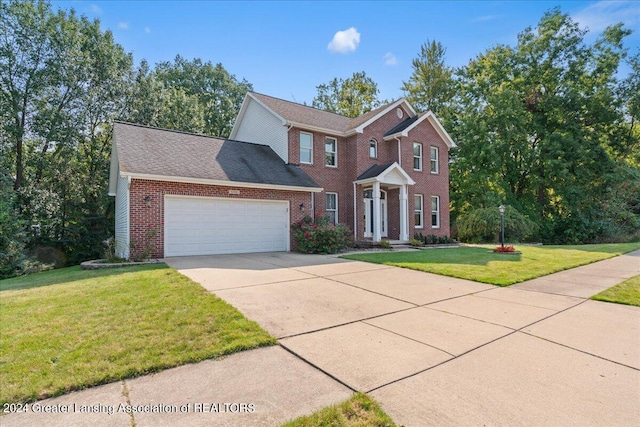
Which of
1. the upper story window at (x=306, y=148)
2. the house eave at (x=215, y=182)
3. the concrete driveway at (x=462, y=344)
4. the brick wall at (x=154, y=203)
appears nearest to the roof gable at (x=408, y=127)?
the upper story window at (x=306, y=148)

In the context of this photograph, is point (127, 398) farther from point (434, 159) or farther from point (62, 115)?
point (62, 115)

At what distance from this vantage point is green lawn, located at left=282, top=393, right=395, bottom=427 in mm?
2380

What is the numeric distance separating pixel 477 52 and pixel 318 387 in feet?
109

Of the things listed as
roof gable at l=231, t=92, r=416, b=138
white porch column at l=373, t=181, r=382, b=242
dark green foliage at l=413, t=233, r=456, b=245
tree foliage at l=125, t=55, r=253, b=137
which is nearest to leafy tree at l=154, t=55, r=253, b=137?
tree foliage at l=125, t=55, r=253, b=137

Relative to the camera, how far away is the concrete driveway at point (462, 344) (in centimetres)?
265

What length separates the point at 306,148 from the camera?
639 inches

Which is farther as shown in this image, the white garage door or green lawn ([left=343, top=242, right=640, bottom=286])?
the white garage door

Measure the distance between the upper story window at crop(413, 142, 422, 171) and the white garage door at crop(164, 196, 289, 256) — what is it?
8784 mm

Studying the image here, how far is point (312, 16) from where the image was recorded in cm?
1175

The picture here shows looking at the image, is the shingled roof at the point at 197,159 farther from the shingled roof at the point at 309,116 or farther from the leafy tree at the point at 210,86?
the leafy tree at the point at 210,86

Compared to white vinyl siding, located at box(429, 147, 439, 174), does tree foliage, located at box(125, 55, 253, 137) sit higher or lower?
higher

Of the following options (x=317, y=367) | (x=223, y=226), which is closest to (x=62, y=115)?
(x=223, y=226)

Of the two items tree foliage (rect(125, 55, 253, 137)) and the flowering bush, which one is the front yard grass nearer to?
the flowering bush

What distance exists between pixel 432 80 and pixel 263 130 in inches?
792
